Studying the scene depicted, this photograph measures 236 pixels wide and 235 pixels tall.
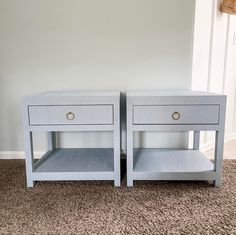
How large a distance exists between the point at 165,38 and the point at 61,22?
0.74 m

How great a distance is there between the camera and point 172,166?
1456 mm

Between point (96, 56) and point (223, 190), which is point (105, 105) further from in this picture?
point (223, 190)

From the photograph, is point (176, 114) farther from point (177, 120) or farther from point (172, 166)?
point (172, 166)

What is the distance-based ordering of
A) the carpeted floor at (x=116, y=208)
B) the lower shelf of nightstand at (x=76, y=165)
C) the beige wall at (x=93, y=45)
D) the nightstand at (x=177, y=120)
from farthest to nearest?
1. the beige wall at (x=93, y=45)
2. the lower shelf of nightstand at (x=76, y=165)
3. the nightstand at (x=177, y=120)
4. the carpeted floor at (x=116, y=208)

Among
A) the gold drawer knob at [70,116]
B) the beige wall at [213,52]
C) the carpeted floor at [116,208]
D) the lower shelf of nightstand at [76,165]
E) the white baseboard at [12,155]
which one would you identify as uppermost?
the beige wall at [213,52]

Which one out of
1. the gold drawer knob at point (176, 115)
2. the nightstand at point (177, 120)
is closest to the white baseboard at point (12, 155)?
the nightstand at point (177, 120)

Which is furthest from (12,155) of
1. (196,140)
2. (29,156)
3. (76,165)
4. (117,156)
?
(196,140)

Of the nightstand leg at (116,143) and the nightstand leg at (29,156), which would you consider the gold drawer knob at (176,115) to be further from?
the nightstand leg at (29,156)

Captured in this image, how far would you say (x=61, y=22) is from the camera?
1668 mm

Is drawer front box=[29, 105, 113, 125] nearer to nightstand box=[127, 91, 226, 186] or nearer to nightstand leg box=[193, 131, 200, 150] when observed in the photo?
nightstand box=[127, 91, 226, 186]

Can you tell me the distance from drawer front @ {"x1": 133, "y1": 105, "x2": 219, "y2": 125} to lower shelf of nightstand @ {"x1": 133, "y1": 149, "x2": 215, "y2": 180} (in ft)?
0.95

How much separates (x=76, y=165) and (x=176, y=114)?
0.69 meters

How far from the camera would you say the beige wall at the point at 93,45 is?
5.39 ft

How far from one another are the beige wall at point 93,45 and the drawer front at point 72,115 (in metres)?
0.45
